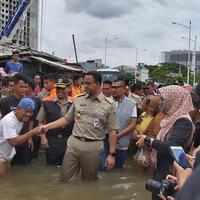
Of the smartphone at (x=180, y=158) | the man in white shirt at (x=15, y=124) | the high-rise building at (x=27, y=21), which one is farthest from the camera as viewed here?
the high-rise building at (x=27, y=21)

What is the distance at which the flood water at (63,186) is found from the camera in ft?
20.9

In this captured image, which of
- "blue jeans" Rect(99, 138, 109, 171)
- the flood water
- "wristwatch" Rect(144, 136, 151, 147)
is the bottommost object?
the flood water

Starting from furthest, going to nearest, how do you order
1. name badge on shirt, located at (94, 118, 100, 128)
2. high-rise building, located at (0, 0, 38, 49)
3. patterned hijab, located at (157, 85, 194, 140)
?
high-rise building, located at (0, 0, 38, 49)
name badge on shirt, located at (94, 118, 100, 128)
patterned hijab, located at (157, 85, 194, 140)

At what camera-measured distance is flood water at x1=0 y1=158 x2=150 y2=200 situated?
6383mm

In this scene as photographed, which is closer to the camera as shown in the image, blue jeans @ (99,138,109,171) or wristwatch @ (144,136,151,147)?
wristwatch @ (144,136,151,147)

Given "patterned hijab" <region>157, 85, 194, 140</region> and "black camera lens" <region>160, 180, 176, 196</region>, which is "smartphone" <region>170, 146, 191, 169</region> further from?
"patterned hijab" <region>157, 85, 194, 140</region>

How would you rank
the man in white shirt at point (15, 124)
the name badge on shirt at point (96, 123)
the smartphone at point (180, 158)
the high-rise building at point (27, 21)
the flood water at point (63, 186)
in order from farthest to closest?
1. the high-rise building at point (27, 21)
2. the flood water at point (63, 186)
3. the name badge on shirt at point (96, 123)
4. the man in white shirt at point (15, 124)
5. the smartphone at point (180, 158)

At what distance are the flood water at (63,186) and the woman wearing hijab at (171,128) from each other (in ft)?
8.66

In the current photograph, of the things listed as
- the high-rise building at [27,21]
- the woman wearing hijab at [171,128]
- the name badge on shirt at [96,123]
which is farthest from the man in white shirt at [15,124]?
the high-rise building at [27,21]

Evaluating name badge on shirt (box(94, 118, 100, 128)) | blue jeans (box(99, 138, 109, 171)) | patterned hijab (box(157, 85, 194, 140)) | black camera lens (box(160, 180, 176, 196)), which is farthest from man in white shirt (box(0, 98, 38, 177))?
black camera lens (box(160, 180, 176, 196))

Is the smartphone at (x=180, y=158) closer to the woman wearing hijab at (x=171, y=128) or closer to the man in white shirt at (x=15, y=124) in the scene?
the woman wearing hijab at (x=171, y=128)

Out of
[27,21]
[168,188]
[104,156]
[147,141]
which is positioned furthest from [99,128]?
[27,21]

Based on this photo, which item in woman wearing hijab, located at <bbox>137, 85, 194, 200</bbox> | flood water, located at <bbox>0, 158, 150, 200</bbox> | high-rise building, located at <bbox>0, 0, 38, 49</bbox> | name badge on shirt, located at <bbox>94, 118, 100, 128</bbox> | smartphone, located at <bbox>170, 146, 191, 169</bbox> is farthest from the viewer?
high-rise building, located at <bbox>0, 0, 38, 49</bbox>

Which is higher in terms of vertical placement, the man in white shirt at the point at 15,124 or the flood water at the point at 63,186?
the man in white shirt at the point at 15,124
